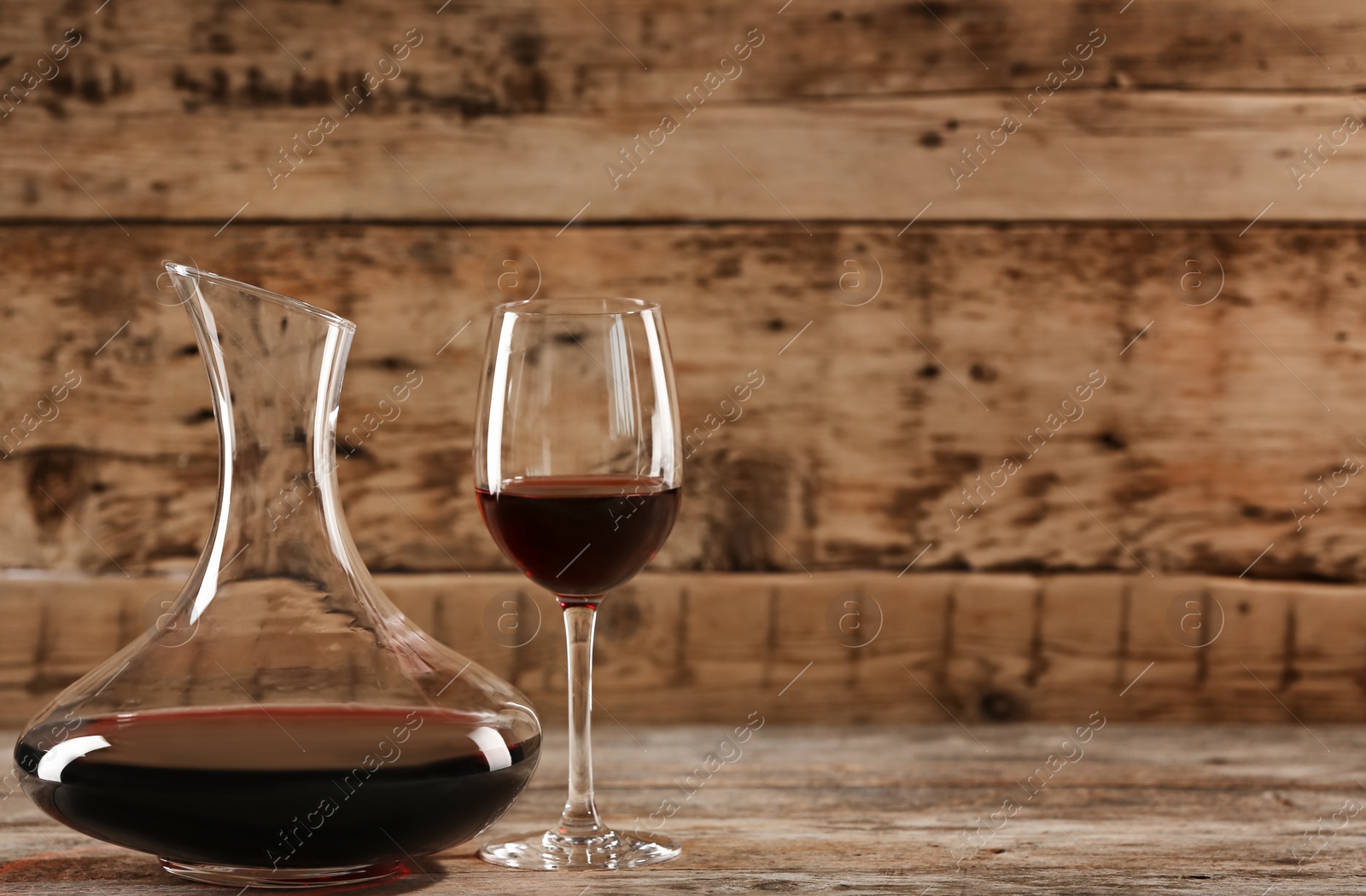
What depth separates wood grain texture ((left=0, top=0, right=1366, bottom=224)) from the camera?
4.11 ft

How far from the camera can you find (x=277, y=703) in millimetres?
687

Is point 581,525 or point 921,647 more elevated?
point 581,525

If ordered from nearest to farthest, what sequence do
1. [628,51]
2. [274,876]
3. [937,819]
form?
[274,876]
[937,819]
[628,51]

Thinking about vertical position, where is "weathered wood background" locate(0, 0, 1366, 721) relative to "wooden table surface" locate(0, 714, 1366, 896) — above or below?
above

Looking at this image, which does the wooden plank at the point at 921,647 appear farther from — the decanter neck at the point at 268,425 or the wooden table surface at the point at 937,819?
the decanter neck at the point at 268,425

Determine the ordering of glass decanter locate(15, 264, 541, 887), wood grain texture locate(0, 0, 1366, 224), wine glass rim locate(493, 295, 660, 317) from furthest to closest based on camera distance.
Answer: wood grain texture locate(0, 0, 1366, 224) < wine glass rim locate(493, 295, 660, 317) < glass decanter locate(15, 264, 541, 887)

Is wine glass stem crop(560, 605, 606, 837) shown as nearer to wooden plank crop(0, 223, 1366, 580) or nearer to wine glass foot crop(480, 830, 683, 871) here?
wine glass foot crop(480, 830, 683, 871)

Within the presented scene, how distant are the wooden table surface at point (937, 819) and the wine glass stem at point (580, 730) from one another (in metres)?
0.03

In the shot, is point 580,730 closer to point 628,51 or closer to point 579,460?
point 579,460

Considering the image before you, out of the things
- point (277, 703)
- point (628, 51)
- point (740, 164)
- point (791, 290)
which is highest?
point (628, 51)

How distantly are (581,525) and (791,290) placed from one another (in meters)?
0.62

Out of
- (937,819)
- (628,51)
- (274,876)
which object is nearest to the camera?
(274,876)

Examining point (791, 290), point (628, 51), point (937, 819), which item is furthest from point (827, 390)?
point (937, 819)

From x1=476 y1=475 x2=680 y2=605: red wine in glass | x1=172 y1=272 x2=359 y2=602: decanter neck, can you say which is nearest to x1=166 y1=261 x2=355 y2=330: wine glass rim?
x1=172 y1=272 x2=359 y2=602: decanter neck
